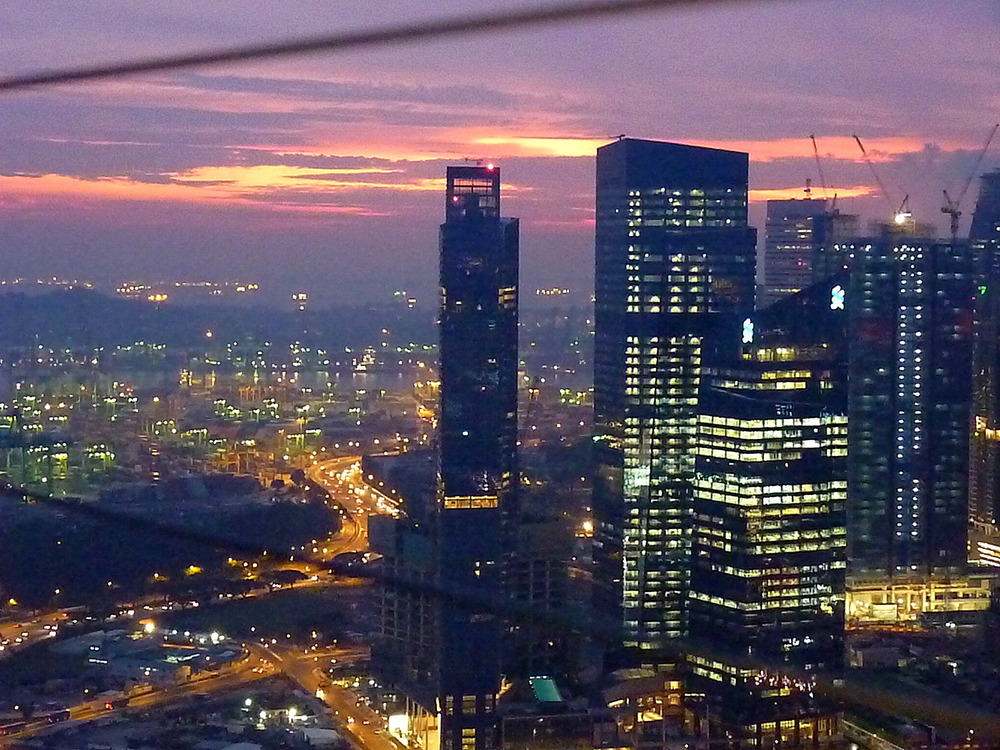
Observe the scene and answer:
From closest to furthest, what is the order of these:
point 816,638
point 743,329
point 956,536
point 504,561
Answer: point 816,638 → point 504,561 → point 743,329 → point 956,536

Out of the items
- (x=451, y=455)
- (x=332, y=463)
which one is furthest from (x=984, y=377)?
(x=332, y=463)

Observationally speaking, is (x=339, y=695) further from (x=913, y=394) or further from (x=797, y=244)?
(x=913, y=394)

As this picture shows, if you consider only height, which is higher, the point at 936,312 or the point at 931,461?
the point at 936,312

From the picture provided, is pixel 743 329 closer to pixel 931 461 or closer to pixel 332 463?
pixel 931 461

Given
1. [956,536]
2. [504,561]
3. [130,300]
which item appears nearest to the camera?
[504,561]

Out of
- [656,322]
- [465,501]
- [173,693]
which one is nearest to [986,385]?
[656,322]

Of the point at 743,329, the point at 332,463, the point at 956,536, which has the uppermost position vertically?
the point at 743,329

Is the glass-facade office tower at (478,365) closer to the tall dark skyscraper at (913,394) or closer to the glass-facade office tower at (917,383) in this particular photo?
the tall dark skyscraper at (913,394)

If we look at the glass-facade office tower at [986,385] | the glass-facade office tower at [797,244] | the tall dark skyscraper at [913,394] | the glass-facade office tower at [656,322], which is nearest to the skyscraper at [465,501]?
the glass-facade office tower at [656,322]
